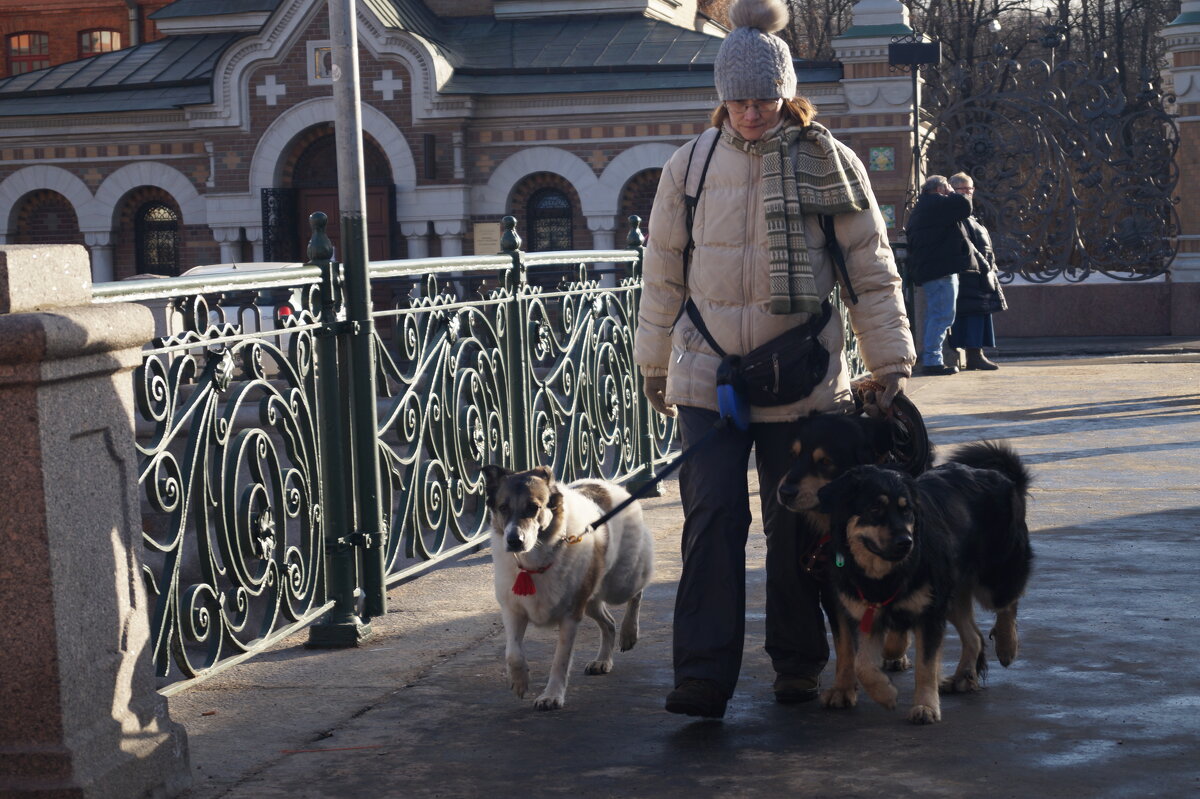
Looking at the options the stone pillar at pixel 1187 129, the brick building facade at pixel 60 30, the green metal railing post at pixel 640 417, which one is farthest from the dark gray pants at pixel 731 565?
the brick building facade at pixel 60 30

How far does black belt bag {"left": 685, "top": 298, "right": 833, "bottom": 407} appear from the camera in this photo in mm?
4688

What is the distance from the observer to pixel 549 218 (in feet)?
96.2

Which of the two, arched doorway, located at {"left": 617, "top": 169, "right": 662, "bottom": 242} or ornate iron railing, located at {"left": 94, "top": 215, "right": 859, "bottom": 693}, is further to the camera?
arched doorway, located at {"left": 617, "top": 169, "right": 662, "bottom": 242}

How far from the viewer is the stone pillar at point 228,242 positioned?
98.5ft

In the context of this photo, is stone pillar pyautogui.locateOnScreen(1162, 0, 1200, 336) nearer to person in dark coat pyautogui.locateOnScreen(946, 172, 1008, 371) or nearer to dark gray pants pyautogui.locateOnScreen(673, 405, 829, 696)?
person in dark coat pyautogui.locateOnScreen(946, 172, 1008, 371)

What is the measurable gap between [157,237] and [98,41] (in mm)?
16641

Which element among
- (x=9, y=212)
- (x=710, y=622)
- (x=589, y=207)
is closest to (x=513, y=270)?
(x=710, y=622)

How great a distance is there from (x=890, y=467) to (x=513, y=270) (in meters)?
3.17

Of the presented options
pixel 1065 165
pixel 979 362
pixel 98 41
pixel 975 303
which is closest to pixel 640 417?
pixel 975 303

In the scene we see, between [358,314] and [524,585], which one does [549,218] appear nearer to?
[358,314]

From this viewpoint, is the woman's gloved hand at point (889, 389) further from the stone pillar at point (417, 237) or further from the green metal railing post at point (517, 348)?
the stone pillar at point (417, 237)

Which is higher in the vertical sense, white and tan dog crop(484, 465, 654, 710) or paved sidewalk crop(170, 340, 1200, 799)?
white and tan dog crop(484, 465, 654, 710)

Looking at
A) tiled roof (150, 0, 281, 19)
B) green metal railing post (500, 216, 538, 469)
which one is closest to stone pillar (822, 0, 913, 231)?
tiled roof (150, 0, 281, 19)

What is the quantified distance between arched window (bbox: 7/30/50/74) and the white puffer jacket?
4466 cm
